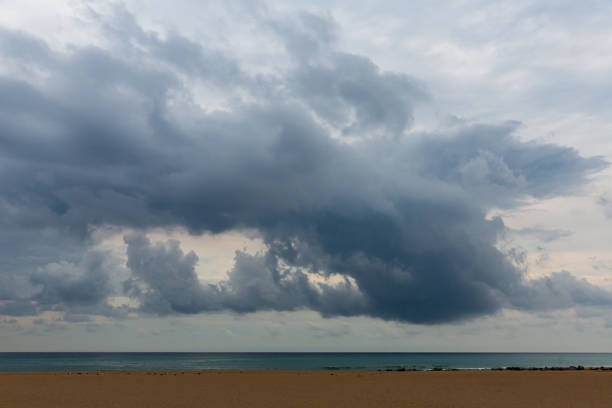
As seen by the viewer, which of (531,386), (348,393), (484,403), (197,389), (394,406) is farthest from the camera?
(531,386)

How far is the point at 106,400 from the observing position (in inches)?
1309

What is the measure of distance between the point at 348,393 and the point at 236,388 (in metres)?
10.8

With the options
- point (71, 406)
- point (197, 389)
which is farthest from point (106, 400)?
point (197, 389)

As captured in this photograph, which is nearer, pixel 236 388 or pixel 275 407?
pixel 275 407

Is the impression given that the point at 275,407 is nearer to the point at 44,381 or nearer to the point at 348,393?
the point at 348,393

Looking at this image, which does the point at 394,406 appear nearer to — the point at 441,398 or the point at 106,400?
the point at 441,398

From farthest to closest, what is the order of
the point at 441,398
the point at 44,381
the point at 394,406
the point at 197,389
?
1. the point at 44,381
2. the point at 197,389
3. the point at 441,398
4. the point at 394,406

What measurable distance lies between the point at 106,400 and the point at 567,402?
32.7 m

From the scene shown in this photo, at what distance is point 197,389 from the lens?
40.8 m

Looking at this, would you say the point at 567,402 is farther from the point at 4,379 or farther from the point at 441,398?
the point at 4,379

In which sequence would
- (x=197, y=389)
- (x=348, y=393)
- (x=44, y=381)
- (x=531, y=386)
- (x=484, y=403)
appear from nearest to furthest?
(x=484, y=403) → (x=348, y=393) → (x=197, y=389) → (x=531, y=386) → (x=44, y=381)

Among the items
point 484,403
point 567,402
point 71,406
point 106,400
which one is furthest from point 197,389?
point 567,402

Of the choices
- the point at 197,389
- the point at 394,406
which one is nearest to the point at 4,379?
the point at 197,389

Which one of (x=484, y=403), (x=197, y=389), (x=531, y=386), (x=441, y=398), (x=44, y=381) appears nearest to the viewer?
(x=484, y=403)
